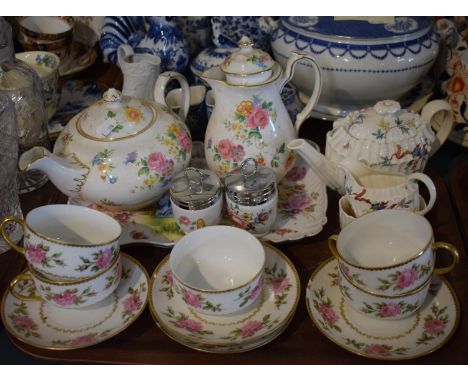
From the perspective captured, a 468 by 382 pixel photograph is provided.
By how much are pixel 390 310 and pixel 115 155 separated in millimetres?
458

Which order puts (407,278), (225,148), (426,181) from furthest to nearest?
(225,148) < (426,181) < (407,278)

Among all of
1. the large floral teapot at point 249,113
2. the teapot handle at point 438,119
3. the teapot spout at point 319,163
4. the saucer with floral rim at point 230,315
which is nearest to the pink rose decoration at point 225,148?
the large floral teapot at point 249,113

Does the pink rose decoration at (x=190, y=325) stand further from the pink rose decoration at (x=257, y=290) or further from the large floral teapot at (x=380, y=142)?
the large floral teapot at (x=380, y=142)

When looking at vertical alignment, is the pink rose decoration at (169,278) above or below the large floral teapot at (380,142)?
below

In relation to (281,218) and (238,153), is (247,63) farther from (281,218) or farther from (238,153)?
(281,218)

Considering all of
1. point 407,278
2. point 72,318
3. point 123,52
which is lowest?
point 72,318

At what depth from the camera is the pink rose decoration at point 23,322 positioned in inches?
27.9

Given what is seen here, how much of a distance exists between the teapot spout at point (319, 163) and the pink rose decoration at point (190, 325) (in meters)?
0.31

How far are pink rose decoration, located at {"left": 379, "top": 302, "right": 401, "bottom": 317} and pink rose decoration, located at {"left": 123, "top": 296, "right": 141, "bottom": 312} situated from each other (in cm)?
33

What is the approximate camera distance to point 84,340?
69 centimetres

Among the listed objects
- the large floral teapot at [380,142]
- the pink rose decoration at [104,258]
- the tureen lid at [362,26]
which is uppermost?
the tureen lid at [362,26]

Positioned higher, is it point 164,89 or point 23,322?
point 164,89

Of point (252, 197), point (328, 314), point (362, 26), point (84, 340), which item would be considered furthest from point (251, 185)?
point (362, 26)

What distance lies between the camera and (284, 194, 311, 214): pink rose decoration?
90 cm
